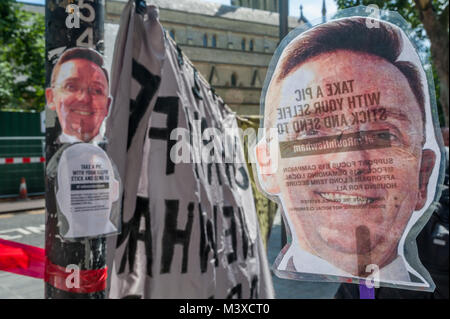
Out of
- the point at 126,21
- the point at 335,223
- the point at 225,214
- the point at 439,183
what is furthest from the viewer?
the point at 225,214

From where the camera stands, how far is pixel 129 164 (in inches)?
63.7

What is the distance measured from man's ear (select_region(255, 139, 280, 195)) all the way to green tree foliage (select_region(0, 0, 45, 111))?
5.34 meters

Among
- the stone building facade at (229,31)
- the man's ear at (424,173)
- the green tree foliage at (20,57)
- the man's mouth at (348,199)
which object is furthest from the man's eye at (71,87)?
A: the green tree foliage at (20,57)

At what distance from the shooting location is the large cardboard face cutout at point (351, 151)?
2.32 feet

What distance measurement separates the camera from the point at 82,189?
1359 millimetres

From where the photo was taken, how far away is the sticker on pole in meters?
1.36

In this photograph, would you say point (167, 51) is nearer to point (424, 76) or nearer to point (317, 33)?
point (317, 33)

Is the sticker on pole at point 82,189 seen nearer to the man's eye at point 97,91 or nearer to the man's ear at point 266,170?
the man's eye at point 97,91

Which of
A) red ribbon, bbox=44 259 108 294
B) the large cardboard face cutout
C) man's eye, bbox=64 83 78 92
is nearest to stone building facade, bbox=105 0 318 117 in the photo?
the large cardboard face cutout

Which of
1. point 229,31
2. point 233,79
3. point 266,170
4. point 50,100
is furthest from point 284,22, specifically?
point 233,79

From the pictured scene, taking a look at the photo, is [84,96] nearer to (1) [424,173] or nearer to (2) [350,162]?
(2) [350,162]

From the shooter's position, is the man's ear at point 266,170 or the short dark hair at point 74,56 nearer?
the man's ear at point 266,170
